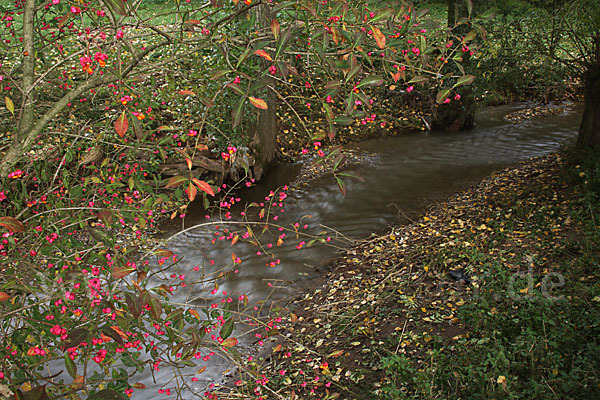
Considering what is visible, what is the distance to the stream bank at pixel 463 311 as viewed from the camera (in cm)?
291

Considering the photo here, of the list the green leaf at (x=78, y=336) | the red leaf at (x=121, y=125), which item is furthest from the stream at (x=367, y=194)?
the red leaf at (x=121, y=125)

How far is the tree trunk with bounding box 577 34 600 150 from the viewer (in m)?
5.43

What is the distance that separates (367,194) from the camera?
709 cm

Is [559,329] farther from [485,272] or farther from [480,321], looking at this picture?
[485,272]

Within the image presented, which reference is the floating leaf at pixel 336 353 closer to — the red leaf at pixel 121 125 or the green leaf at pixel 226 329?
the green leaf at pixel 226 329

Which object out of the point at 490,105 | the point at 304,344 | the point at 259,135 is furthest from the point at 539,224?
the point at 490,105

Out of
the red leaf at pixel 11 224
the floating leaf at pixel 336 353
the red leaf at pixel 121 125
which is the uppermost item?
the red leaf at pixel 121 125

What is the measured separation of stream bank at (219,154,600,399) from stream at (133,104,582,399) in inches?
17.4

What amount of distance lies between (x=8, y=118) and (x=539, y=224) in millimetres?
4612

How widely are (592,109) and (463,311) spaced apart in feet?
11.4

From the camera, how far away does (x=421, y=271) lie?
4.53m

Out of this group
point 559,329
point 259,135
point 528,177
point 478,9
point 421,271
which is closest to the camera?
point 559,329

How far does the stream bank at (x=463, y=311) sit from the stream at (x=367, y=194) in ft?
1.45

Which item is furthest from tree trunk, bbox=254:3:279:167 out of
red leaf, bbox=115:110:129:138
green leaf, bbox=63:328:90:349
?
green leaf, bbox=63:328:90:349
